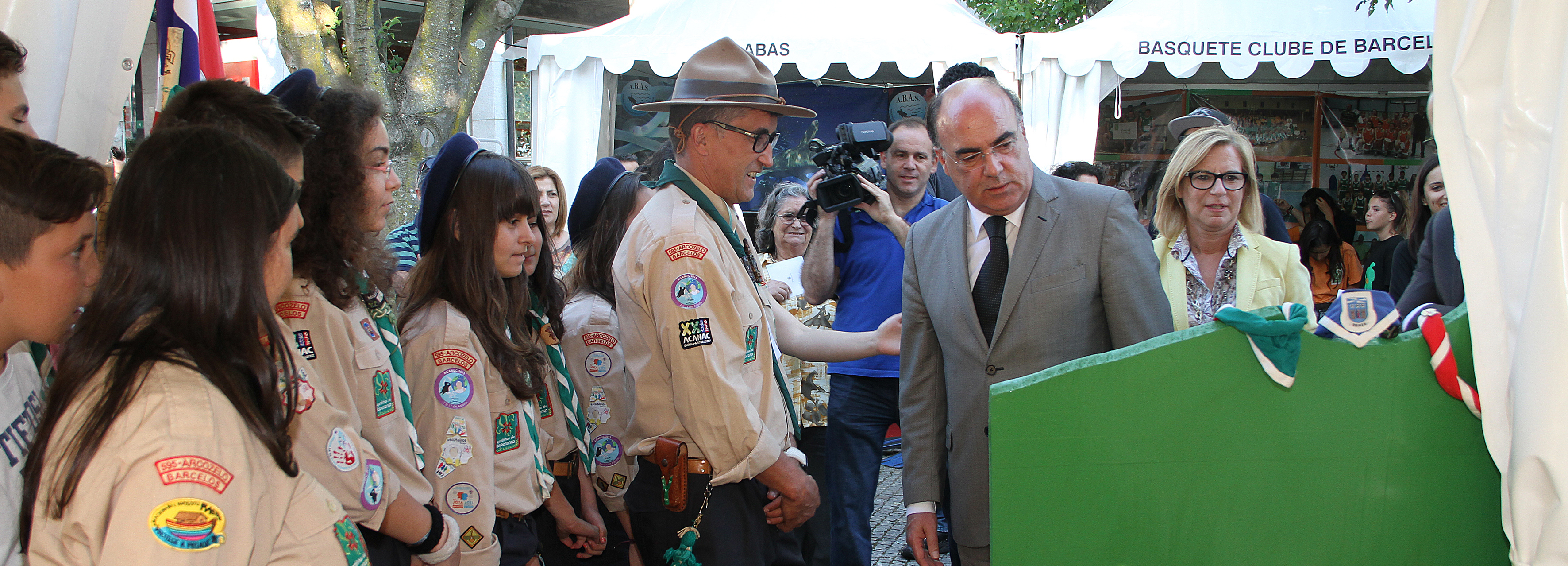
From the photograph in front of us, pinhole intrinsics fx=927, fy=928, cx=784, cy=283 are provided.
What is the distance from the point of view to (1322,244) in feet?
22.2

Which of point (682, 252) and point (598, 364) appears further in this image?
point (598, 364)

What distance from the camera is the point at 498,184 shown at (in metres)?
2.49

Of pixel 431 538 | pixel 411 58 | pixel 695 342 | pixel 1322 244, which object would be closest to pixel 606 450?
pixel 695 342

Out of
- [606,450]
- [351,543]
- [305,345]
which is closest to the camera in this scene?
[351,543]

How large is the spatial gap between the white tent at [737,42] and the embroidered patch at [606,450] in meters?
4.03

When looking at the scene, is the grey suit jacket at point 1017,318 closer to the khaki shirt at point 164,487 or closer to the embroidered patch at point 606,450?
the embroidered patch at point 606,450

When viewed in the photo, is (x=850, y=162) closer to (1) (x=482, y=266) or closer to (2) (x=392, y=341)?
(1) (x=482, y=266)

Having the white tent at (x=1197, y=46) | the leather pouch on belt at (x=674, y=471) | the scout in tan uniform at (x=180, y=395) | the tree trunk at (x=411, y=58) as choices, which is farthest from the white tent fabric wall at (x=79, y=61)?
the white tent at (x=1197, y=46)

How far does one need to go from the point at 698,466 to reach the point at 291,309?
1.01 metres

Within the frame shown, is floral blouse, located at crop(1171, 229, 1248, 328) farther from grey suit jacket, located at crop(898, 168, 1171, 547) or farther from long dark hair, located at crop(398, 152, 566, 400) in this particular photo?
long dark hair, located at crop(398, 152, 566, 400)

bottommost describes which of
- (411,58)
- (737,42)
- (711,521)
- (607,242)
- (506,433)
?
(711,521)

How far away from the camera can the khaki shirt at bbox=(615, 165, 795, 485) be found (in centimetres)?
224

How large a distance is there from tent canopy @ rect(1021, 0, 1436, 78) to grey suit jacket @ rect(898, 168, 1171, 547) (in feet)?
14.8

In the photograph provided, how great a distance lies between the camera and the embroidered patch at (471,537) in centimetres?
216
